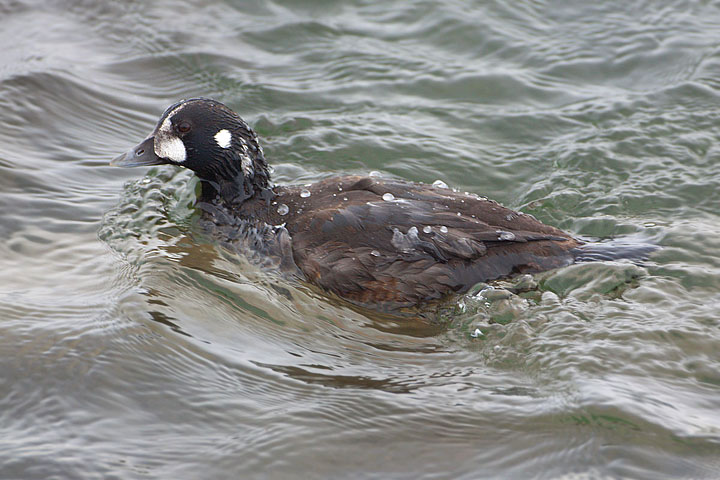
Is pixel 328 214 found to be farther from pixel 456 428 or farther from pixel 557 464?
pixel 557 464

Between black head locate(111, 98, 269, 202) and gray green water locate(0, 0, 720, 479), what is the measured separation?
0.43 meters

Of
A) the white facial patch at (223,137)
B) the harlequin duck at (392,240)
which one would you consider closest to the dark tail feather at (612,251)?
the harlequin duck at (392,240)

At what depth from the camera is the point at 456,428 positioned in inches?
146

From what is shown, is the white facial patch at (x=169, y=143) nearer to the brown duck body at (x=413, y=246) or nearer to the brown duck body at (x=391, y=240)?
the brown duck body at (x=391, y=240)

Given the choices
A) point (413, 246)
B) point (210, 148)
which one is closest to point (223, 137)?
point (210, 148)

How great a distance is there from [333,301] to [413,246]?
61 centimetres

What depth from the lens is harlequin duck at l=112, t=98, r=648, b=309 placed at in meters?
4.91

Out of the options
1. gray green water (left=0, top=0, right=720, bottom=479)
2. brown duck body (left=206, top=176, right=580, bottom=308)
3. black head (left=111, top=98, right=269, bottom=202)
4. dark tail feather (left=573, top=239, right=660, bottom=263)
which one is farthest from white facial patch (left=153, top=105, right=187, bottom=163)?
dark tail feather (left=573, top=239, right=660, bottom=263)

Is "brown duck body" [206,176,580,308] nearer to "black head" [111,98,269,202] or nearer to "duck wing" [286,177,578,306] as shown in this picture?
"duck wing" [286,177,578,306]

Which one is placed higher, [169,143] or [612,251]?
[169,143]

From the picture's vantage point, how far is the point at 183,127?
5605 mm

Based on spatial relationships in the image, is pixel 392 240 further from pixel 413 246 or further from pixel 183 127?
pixel 183 127

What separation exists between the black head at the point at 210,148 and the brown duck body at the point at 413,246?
2.42 ft

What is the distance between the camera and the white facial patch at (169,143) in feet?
18.4
